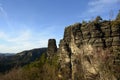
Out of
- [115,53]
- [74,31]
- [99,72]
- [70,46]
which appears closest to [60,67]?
[70,46]

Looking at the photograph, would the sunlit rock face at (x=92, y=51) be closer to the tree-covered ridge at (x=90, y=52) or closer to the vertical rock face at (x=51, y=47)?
the tree-covered ridge at (x=90, y=52)

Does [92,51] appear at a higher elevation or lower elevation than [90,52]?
higher

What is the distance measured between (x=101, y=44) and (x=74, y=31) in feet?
37.4

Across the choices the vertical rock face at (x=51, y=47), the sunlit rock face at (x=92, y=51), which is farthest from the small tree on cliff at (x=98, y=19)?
the vertical rock face at (x=51, y=47)

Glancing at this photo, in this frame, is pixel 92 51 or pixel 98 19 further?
pixel 98 19

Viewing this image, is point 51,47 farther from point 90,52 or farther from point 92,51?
point 92,51

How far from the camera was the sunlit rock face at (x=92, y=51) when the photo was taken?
164 feet

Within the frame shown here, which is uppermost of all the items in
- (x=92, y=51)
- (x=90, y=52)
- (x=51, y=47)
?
(x=51, y=47)

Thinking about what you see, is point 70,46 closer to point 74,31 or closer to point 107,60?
point 74,31

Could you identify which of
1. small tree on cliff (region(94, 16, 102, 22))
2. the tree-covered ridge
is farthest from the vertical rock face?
small tree on cliff (region(94, 16, 102, 22))

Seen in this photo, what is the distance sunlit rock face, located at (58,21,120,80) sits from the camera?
1969 inches

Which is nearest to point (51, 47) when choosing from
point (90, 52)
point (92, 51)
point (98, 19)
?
point (90, 52)

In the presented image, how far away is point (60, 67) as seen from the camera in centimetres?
7306

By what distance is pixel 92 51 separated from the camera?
55844 mm
